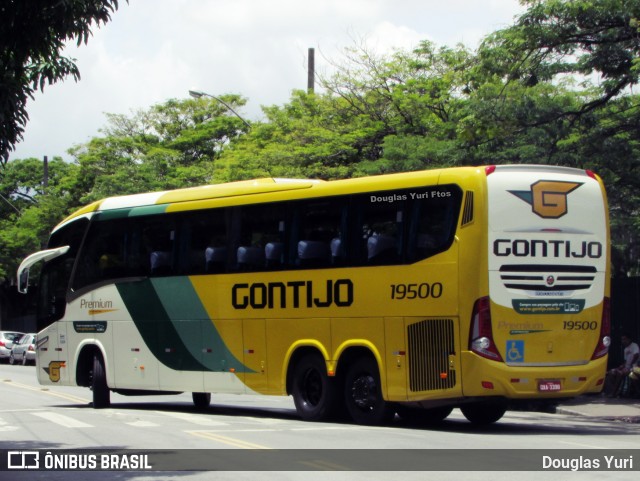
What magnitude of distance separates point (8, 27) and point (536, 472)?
23.3ft

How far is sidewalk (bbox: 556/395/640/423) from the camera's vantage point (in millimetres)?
19844

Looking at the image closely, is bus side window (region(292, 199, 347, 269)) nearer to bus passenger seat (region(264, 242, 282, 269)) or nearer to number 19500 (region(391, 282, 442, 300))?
bus passenger seat (region(264, 242, 282, 269))

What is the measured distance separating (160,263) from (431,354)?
21.3 ft

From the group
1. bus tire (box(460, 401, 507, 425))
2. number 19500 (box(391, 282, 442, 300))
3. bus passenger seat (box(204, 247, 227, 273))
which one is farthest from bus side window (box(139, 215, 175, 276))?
bus tire (box(460, 401, 507, 425))

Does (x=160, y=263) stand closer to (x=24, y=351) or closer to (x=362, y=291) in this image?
(x=362, y=291)

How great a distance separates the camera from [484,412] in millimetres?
16844

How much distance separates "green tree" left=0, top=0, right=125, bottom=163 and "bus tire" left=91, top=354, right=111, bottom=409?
32.0ft

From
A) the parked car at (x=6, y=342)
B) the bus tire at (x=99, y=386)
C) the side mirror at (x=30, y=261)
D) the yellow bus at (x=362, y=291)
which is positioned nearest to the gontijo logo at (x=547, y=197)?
the yellow bus at (x=362, y=291)

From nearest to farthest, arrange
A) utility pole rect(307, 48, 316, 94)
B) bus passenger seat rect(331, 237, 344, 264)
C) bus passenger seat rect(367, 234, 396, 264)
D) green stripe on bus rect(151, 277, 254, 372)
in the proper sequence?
bus passenger seat rect(367, 234, 396, 264)
bus passenger seat rect(331, 237, 344, 264)
green stripe on bus rect(151, 277, 254, 372)
utility pole rect(307, 48, 316, 94)

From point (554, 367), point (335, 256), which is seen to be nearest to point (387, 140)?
point (335, 256)

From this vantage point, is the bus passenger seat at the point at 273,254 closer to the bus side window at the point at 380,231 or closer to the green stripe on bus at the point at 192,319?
the bus side window at the point at 380,231

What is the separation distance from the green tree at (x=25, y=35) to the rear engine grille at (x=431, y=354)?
6501 millimetres

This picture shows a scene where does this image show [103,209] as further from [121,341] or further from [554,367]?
[554,367]

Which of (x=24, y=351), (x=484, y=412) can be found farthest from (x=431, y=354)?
(x=24, y=351)
